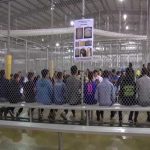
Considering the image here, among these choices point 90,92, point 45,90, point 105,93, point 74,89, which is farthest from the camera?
point 45,90

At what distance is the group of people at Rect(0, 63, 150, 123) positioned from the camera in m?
9.06

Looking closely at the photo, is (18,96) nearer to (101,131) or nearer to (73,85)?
(73,85)

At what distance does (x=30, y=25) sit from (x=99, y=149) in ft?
75.4

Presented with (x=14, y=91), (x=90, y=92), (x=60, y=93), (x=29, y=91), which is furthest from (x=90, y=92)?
(x=14, y=91)

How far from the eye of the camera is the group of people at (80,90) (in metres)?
9.06

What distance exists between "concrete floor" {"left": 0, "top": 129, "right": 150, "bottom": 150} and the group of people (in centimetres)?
204

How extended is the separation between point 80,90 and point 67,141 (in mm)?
3503

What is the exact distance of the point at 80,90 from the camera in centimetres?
946

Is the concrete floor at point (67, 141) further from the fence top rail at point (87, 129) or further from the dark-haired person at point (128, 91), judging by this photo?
the dark-haired person at point (128, 91)

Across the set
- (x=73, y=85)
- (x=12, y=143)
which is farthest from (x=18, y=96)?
(x=12, y=143)

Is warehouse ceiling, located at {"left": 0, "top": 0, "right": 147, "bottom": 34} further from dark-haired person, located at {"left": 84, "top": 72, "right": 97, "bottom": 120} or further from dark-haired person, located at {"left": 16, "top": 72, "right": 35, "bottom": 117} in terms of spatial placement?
dark-haired person, located at {"left": 84, "top": 72, "right": 97, "bottom": 120}

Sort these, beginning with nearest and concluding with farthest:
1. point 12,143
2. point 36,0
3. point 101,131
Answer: point 101,131, point 12,143, point 36,0

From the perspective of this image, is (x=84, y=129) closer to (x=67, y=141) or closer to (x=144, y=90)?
(x=67, y=141)

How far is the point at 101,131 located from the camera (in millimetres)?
5242
